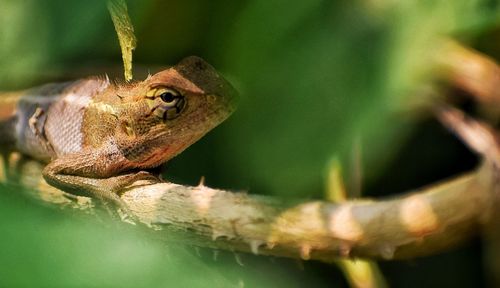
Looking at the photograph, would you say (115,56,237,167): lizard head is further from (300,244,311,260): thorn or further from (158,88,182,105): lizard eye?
(300,244,311,260): thorn

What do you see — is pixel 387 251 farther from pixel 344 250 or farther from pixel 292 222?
pixel 292 222

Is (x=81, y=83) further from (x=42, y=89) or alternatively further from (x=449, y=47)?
(x=449, y=47)

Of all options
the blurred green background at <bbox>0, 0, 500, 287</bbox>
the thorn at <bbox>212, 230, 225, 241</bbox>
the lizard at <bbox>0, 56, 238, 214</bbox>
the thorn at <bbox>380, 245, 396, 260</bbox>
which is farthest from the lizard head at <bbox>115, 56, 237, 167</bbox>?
the thorn at <bbox>380, 245, 396, 260</bbox>

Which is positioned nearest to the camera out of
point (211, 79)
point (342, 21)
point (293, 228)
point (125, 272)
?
point (125, 272)

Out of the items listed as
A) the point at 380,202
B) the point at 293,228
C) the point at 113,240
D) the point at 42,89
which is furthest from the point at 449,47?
the point at 113,240

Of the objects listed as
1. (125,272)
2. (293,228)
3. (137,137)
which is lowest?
(125,272)

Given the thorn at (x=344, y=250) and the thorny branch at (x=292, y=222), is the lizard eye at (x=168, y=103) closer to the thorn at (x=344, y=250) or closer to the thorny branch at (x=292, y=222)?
the thorny branch at (x=292, y=222)

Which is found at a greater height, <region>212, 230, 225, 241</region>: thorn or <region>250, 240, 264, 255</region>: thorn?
<region>212, 230, 225, 241</region>: thorn
